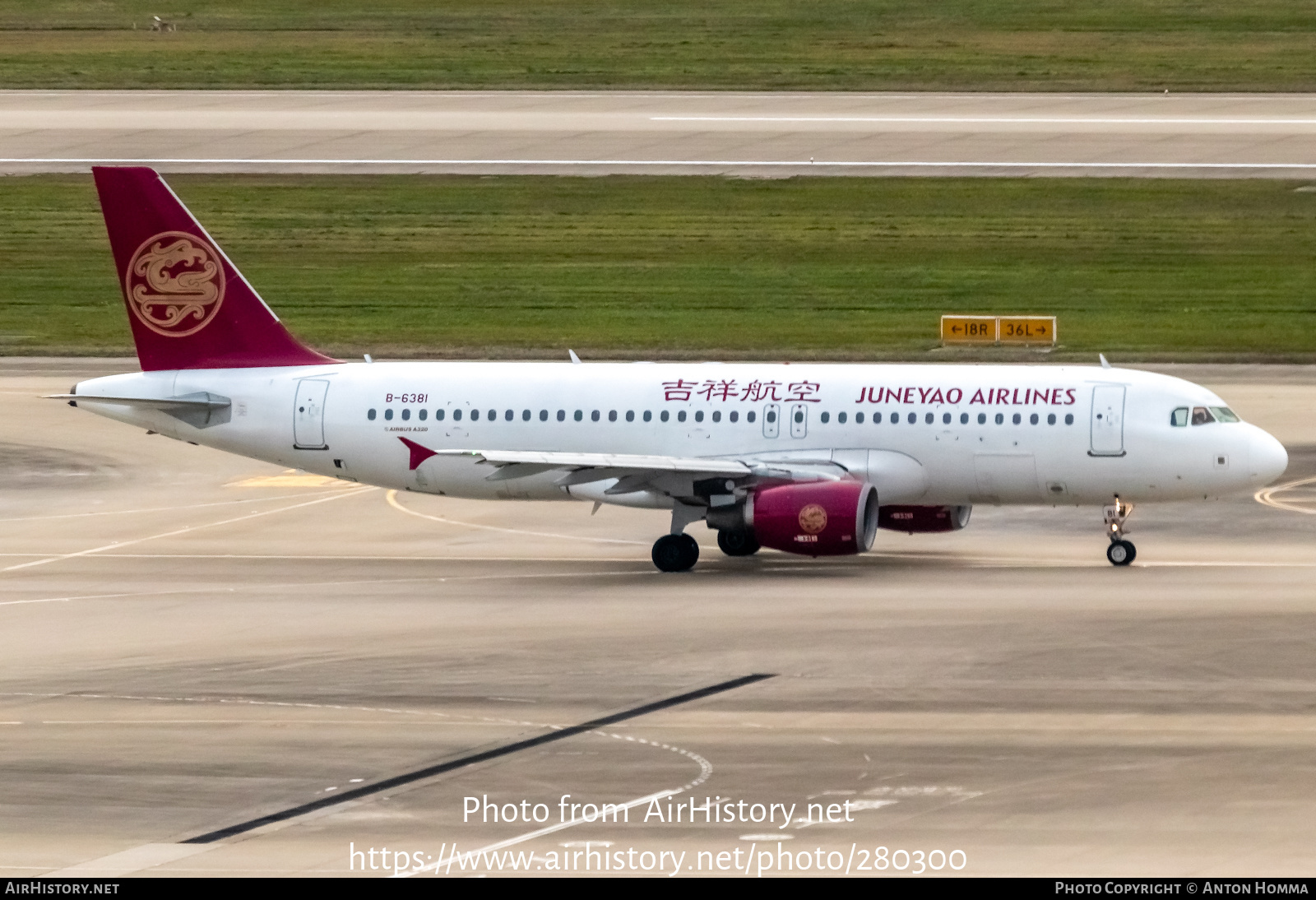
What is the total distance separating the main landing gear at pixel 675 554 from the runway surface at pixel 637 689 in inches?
14.2

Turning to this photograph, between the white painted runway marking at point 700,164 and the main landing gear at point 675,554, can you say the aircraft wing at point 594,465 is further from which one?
the white painted runway marking at point 700,164

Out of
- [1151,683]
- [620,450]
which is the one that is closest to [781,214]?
[620,450]

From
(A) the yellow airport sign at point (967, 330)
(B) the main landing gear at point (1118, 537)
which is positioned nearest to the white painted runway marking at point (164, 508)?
(B) the main landing gear at point (1118, 537)

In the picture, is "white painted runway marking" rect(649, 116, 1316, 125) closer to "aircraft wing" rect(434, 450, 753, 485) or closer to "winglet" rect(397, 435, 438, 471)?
"aircraft wing" rect(434, 450, 753, 485)

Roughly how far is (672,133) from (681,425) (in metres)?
59.7

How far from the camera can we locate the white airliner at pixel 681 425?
45.4m

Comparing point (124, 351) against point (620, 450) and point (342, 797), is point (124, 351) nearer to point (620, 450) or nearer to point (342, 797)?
point (620, 450)

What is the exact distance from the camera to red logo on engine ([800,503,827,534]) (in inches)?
1735

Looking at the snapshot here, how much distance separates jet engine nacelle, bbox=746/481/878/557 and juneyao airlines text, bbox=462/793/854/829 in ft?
53.5

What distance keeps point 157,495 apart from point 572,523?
11.1m

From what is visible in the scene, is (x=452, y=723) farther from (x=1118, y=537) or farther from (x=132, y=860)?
(x=1118, y=537)

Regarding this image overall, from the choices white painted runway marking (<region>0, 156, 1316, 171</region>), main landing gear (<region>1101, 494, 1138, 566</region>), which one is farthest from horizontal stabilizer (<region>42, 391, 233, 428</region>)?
white painted runway marking (<region>0, 156, 1316, 171</region>)

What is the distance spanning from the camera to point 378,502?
5644 centimetres
